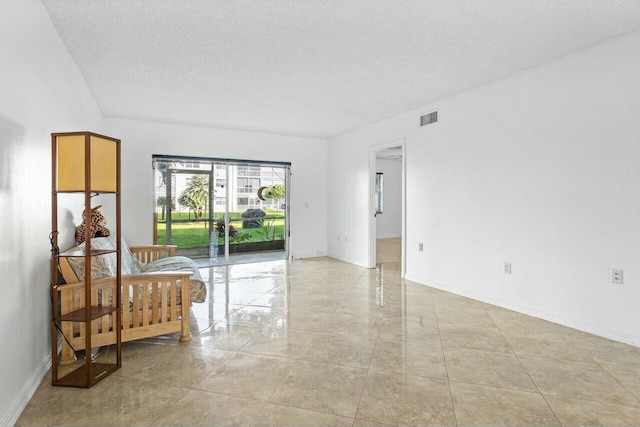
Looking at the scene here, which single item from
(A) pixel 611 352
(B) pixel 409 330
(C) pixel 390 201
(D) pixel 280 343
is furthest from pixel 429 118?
(C) pixel 390 201

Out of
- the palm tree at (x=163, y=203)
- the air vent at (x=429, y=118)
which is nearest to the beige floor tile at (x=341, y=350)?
the air vent at (x=429, y=118)

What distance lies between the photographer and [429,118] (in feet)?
15.4

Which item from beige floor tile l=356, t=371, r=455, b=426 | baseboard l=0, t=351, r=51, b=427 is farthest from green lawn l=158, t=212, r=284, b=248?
beige floor tile l=356, t=371, r=455, b=426

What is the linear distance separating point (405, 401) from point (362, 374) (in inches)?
14.7

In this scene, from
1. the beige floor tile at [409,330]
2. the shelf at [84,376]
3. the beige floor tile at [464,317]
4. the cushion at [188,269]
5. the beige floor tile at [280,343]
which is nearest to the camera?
the shelf at [84,376]

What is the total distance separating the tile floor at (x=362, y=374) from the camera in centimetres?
188

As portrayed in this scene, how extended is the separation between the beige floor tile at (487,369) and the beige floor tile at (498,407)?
0.08 meters

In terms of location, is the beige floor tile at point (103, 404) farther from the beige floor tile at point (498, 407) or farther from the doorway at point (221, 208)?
the doorway at point (221, 208)

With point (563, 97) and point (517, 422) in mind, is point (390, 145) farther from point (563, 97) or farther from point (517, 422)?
point (517, 422)

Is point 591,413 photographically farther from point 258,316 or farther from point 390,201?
point 390,201

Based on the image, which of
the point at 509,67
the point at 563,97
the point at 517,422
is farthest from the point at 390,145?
the point at 517,422

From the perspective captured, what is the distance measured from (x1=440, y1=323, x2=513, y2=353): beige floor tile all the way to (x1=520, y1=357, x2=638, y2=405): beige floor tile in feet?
0.82

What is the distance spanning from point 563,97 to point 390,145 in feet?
8.31

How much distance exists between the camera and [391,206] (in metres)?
10.2
